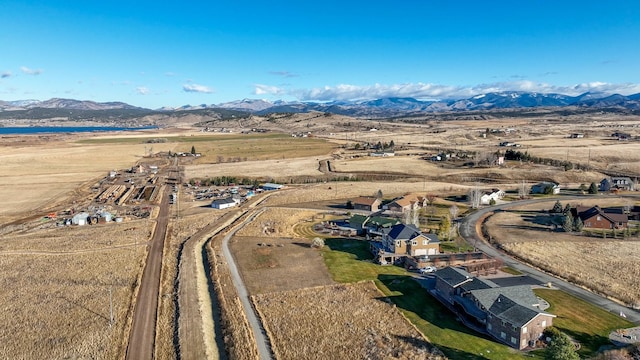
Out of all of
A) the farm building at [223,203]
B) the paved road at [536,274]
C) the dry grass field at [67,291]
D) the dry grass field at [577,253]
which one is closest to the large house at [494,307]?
the paved road at [536,274]

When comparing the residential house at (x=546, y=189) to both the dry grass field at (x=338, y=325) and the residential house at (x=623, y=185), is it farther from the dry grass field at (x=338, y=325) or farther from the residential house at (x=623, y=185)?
the dry grass field at (x=338, y=325)

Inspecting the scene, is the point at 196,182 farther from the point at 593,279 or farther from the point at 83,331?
the point at 593,279

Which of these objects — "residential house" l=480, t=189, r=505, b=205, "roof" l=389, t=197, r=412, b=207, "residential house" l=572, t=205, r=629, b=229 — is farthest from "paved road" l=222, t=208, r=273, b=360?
"residential house" l=572, t=205, r=629, b=229

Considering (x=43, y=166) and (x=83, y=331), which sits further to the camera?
(x=43, y=166)

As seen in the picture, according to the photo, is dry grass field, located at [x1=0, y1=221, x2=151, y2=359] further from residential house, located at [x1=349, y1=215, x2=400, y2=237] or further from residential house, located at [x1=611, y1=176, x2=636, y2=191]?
residential house, located at [x1=611, y1=176, x2=636, y2=191]

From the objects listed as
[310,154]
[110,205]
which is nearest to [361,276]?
[110,205]

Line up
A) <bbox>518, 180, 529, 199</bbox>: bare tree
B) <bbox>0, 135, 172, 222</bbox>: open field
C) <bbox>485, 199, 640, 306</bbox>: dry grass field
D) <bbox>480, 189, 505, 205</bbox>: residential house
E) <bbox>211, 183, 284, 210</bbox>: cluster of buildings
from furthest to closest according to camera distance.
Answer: <bbox>0, 135, 172, 222</bbox>: open field, <bbox>518, 180, 529, 199</bbox>: bare tree, <bbox>211, 183, 284, 210</bbox>: cluster of buildings, <bbox>480, 189, 505, 205</bbox>: residential house, <bbox>485, 199, 640, 306</bbox>: dry grass field
